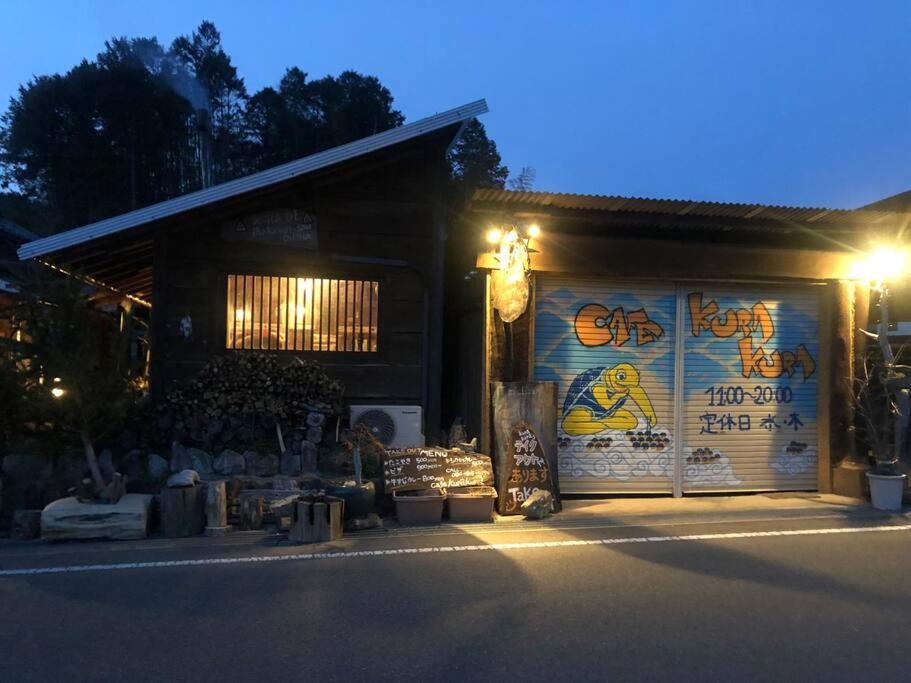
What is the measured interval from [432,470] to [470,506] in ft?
2.00

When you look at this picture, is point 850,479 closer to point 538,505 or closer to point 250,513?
point 538,505

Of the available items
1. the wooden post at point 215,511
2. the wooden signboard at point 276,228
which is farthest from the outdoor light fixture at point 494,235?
the wooden post at point 215,511

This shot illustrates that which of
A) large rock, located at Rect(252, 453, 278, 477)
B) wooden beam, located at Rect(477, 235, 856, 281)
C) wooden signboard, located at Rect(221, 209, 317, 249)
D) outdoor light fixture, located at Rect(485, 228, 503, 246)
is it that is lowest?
large rock, located at Rect(252, 453, 278, 477)

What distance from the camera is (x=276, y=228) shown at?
10016 millimetres

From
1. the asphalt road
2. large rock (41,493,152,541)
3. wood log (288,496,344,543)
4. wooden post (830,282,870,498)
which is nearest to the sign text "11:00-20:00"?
wooden post (830,282,870,498)

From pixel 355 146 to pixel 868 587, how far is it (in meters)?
7.82

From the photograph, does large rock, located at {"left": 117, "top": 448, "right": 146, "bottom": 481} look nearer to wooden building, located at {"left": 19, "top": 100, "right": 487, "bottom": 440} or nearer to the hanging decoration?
wooden building, located at {"left": 19, "top": 100, "right": 487, "bottom": 440}

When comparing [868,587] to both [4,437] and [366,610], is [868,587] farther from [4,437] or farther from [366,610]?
[4,437]

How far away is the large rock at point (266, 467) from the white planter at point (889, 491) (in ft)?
25.6

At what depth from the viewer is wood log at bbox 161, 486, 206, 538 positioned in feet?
22.6

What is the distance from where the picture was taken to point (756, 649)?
4.19m

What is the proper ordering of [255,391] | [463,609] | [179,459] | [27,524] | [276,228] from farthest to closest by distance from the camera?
[276,228]
[255,391]
[179,459]
[27,524]
[463,609]

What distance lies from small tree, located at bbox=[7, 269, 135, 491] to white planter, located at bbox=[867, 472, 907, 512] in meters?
9.44

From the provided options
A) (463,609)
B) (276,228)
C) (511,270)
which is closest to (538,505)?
(511,270)
